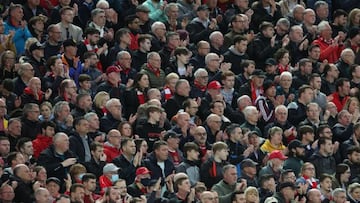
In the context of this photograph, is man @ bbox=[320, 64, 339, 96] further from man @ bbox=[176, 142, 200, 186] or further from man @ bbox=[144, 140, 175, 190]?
man @ bbox=[144, 140, 175, 190]

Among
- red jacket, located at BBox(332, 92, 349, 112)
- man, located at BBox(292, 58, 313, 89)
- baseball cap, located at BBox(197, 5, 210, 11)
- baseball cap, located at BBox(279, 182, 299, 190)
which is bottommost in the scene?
red jacket, located at BBox(332, 92, 349, 112)

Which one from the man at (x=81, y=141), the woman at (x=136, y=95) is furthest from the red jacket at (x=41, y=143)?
the woman at (x=136, y=95)

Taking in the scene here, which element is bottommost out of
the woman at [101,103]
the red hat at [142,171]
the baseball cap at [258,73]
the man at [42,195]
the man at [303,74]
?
the man at [303,74]

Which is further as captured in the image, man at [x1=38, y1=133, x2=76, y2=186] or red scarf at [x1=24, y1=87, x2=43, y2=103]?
red scarf at [x1=24, y1=87, x2=43, y2=103]

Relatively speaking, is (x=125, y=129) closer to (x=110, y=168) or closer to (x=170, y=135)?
(x=170, y=135)

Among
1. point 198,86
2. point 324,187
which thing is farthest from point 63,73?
point 324,187

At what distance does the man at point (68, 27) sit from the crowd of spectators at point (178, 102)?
21 millimetres

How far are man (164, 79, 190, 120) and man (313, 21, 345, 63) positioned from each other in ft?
10.9

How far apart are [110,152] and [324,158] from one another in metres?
3.24

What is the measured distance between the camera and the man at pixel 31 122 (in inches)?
750

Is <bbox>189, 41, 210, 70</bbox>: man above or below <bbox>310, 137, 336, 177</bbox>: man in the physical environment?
above

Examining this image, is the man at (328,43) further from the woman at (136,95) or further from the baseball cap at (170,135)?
the baseball cap at (170,135)

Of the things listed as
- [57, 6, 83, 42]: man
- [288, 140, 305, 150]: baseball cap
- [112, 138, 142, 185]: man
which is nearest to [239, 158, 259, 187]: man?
[288, 140, 305, 150]: baseball cap

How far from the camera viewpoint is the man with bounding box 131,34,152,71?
21.6 meters
